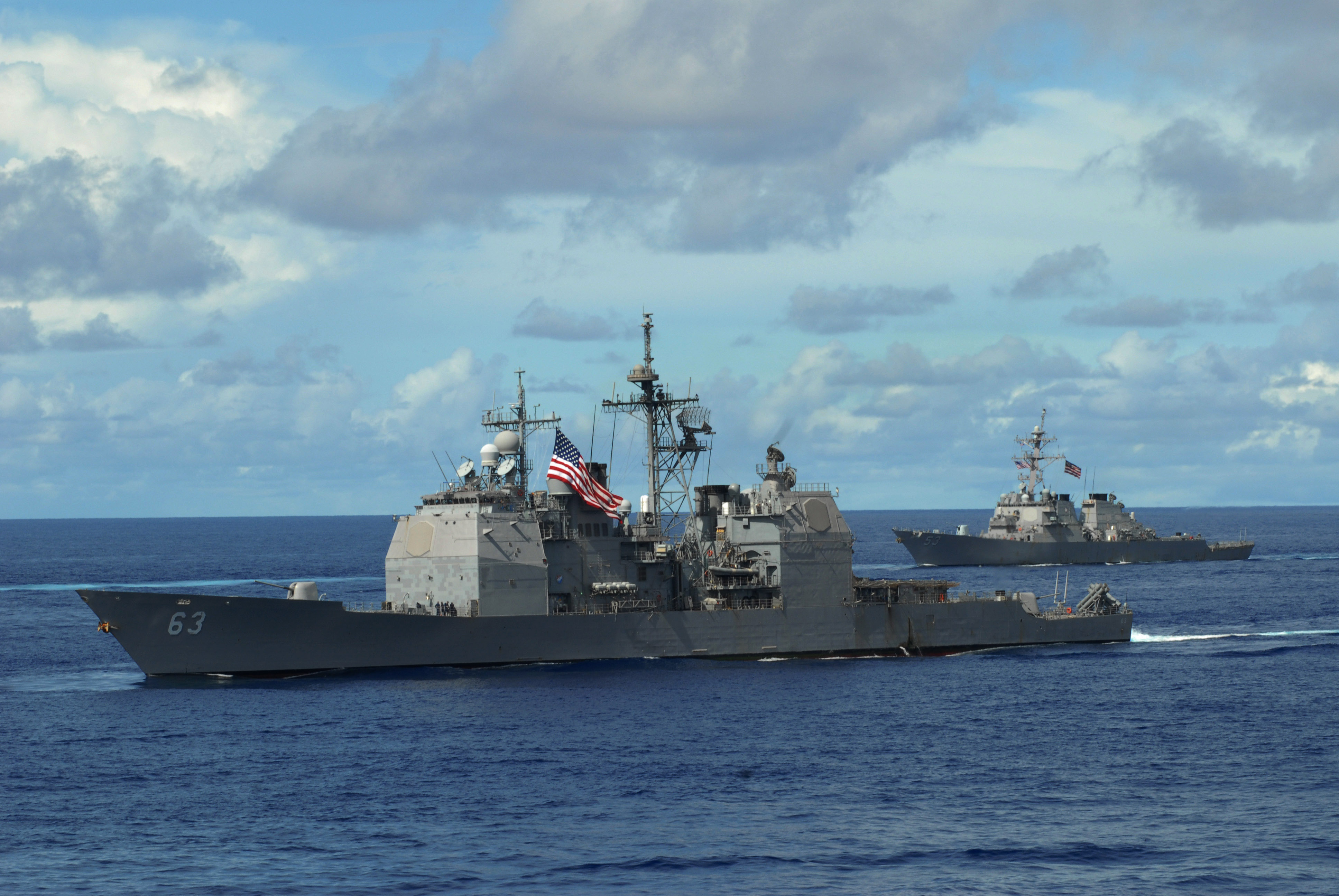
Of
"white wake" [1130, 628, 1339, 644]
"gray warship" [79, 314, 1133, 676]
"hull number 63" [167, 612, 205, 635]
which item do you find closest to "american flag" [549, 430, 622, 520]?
"gray warship" [79, 314, 1133, 676]

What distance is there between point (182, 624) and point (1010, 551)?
73.8 m

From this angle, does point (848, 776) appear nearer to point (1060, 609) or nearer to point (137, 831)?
point (137, 831)

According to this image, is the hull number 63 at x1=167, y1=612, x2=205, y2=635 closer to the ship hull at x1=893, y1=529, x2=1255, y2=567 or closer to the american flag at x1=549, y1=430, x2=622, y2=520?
the american flag at x1=549, y1=430, x2=622, y2=520

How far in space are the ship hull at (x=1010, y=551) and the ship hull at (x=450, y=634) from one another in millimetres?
53311

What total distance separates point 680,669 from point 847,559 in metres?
7.93

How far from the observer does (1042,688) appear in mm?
44000

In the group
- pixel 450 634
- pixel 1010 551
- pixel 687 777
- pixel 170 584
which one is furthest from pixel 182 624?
pixel 1010 551

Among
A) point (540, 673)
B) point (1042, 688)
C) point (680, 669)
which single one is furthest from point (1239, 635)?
point (540, 673)

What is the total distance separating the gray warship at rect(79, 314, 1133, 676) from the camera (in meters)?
42.8

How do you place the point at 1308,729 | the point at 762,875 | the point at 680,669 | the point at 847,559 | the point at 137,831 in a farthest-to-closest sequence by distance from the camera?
the point at 847,559, the point at 680,669, the point at 1308,729, the point at 137,831, the point at 762,875

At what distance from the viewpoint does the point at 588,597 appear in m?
46.6

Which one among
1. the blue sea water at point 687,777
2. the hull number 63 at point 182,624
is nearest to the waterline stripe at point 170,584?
the blue sea water at point 687,777

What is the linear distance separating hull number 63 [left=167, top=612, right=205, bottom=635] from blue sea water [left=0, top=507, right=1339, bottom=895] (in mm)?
1681

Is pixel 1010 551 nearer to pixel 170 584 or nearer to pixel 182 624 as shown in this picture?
pixel 170 584
